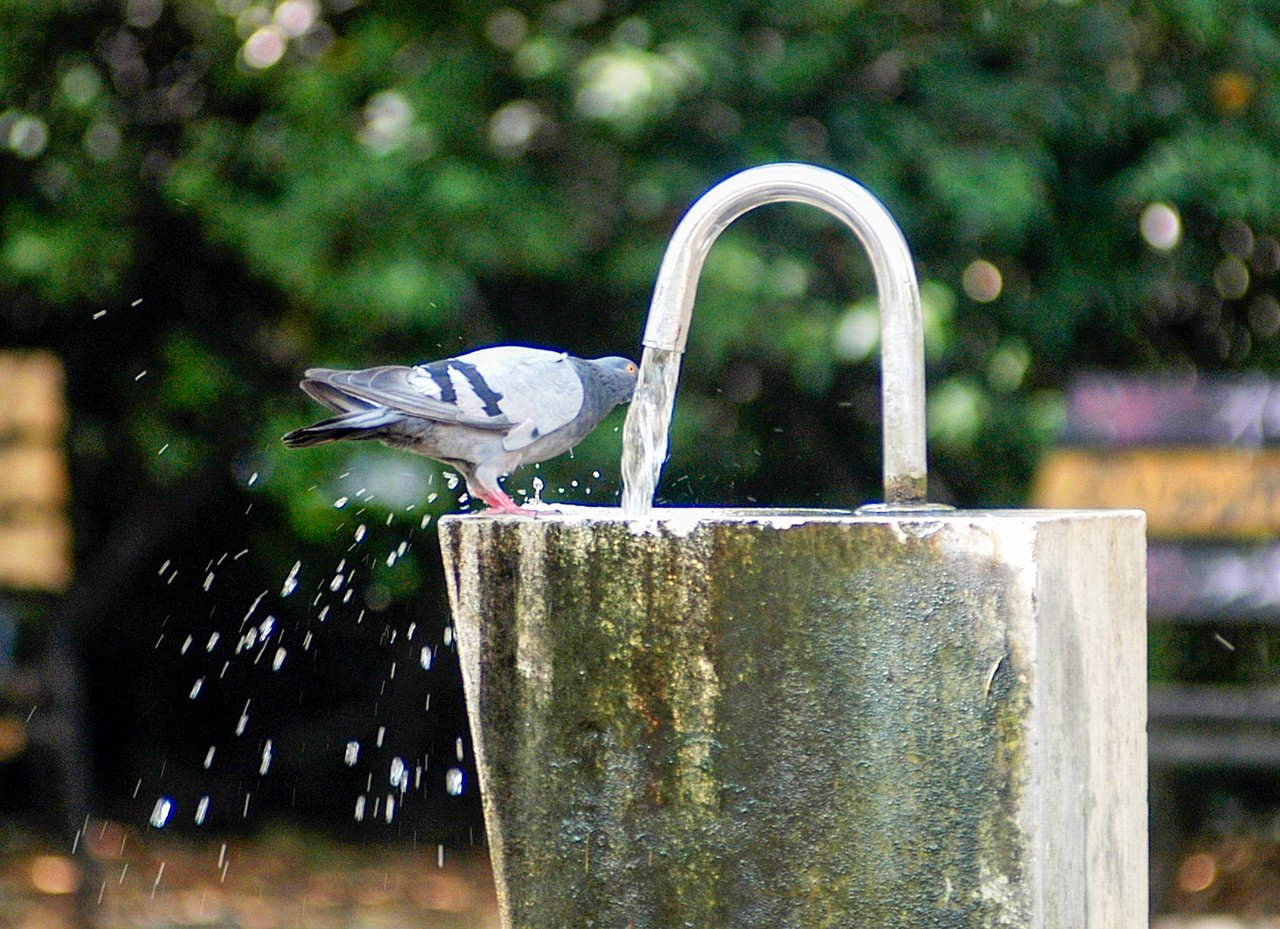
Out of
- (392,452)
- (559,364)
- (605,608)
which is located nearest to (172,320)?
(392,452)

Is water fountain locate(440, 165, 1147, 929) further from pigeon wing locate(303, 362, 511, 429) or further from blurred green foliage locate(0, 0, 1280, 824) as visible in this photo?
blurred green foliage locate(0, 0, 1280, 824)

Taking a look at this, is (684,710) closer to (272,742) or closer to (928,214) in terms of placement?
(928,214)

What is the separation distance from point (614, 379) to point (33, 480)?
2869 millimetres

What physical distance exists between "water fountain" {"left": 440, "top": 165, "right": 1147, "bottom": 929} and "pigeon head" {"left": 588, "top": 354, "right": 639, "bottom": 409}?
894mm

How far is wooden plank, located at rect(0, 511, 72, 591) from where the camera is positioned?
4945 millimetres

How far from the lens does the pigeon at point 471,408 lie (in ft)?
8.07

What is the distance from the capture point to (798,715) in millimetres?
1733

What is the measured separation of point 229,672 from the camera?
249 inches

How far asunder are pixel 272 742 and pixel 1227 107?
4.15 m

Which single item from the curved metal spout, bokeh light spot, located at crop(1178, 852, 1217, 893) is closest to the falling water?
the curved metal spout

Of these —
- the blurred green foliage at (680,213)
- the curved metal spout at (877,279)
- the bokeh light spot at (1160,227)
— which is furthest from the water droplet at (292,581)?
the curved metal spout at (877,279)

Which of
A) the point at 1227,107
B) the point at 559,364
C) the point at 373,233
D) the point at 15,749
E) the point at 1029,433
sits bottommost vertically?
the point at 15,749

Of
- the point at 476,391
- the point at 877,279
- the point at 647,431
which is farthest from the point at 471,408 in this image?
the point at 877,279

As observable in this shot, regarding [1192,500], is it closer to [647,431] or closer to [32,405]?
[647,431]
